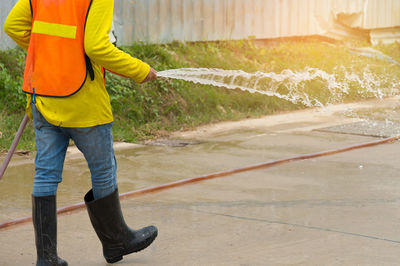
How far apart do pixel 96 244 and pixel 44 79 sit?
125 centimetres

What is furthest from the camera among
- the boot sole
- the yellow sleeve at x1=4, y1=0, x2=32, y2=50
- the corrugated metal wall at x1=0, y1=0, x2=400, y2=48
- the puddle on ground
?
the corrugated metal wall at x1=0, y1=0, x2=400, y2=48

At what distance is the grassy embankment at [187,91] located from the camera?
8.70m

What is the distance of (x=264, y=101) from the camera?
1123 cm

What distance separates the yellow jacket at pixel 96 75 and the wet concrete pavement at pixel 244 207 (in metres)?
0.92

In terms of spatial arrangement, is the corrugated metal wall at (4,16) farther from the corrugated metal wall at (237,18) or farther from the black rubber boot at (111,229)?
the black rubber boot at (111,229)

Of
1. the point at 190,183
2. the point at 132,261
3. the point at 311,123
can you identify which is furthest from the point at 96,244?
the point at 311,123

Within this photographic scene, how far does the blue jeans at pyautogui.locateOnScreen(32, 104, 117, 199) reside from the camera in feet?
12.4

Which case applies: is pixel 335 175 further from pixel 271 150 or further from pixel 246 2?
pixel 246 2

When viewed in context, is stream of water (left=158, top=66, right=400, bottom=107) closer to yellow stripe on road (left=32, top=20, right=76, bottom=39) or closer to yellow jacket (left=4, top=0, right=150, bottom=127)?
yellow jacket (left=4, top=0, right=150, bottom=127)

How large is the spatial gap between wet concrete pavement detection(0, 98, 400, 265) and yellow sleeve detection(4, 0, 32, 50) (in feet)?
4.40

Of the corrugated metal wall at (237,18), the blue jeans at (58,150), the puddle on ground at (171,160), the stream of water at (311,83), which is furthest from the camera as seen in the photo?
the stream of water at (311,83)

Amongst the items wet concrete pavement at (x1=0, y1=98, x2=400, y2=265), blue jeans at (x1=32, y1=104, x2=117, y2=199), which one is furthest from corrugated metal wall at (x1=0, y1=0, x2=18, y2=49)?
blue jeans at (x1=32, y1=104, x2=117, y2=199)

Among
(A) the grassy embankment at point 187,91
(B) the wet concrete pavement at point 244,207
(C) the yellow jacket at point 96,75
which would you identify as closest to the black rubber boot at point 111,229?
(B) the wet concrete pavement at point 244,207

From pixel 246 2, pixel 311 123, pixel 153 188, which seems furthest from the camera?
pixel 246 2
